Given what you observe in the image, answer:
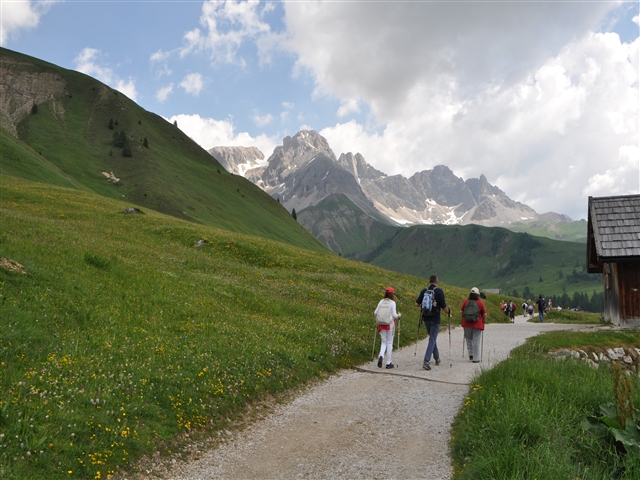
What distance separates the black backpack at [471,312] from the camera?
17969 mm

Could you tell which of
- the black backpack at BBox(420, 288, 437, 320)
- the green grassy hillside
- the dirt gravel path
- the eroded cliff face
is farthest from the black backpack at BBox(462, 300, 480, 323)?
the eroded cliff face

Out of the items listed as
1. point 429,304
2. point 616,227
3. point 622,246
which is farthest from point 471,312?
point 616,227

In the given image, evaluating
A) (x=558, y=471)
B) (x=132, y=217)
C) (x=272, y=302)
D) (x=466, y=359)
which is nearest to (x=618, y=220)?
(x=466, y=359)

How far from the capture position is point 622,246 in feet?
95.3

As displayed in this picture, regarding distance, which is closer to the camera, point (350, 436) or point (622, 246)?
point (350, 436)

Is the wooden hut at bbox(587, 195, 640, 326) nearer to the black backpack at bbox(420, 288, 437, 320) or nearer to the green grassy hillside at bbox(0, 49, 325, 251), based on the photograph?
the black backpack at bbox(420, 288, 437, 320)

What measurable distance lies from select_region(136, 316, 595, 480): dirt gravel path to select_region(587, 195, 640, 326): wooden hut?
20.0m

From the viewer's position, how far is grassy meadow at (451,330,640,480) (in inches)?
296

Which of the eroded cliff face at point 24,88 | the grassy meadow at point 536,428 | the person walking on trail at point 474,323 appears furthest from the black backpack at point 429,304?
the eroded cliff face at point 24,88

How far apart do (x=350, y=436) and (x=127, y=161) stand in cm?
12161

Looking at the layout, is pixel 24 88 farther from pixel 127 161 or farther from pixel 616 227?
pixel 616 227

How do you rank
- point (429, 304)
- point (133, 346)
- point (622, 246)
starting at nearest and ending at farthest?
point (133, 346), point (429, 304), point (622, 246)

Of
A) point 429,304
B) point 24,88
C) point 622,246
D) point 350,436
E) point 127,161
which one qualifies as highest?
point 24,88

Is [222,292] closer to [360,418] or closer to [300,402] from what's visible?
[300,402]
